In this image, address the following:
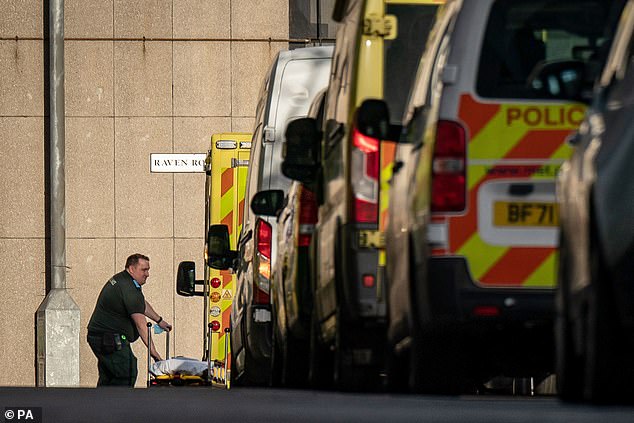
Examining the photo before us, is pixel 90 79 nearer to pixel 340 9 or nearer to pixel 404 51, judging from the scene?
pixel 340 9

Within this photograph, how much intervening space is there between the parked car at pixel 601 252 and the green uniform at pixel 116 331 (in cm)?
1300

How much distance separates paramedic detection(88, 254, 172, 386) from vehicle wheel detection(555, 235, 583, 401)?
12.9m

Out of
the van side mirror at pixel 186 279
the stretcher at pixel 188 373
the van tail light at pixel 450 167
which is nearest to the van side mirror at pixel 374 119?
the van tail light at pixel 450 167

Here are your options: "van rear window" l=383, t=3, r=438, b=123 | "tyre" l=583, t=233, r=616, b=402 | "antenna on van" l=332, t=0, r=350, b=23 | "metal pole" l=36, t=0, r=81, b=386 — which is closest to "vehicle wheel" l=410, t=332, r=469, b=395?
"tyre" l=583, t=233, r=616, b=402

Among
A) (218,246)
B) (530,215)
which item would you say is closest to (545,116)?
(530,215)

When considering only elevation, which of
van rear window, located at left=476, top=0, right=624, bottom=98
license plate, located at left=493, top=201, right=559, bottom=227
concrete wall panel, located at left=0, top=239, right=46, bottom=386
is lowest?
concrete wall panel, located at left=0, top=239, right=46, bottom=386

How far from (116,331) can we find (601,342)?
14.0 m

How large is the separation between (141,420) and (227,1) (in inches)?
817

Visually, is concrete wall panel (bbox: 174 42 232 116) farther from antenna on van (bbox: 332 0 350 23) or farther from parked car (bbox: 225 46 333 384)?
antenna on van (bbox: 332 0 350 23)

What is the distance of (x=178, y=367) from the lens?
16.4 m

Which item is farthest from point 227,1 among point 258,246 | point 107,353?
point 258,246

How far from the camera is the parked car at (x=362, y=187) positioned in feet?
28.1

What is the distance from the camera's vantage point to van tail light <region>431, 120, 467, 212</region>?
273 inches

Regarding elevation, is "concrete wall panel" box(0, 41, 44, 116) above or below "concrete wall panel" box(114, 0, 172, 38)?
below
